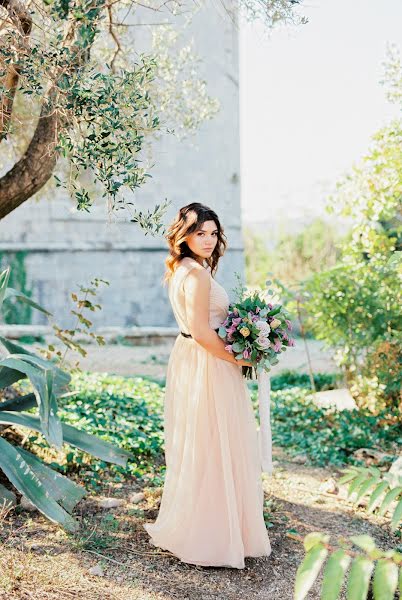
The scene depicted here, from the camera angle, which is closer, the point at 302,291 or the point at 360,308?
the point at 360,308

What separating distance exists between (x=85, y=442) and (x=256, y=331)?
1845 millimetres

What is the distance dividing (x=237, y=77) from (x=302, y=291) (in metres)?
8.94

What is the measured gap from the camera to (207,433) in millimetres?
4051

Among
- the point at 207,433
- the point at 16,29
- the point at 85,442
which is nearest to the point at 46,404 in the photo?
the point at 85,442

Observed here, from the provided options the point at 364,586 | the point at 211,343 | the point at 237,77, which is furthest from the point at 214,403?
the point at 237,77

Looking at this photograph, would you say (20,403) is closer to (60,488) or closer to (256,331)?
(60,488)

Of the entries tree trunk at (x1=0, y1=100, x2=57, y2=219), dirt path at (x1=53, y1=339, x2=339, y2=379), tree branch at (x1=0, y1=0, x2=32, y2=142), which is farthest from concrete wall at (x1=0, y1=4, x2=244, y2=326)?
tree branch at (x1=0, y1=0, x2=32, y2=142)

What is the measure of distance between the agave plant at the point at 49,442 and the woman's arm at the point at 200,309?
999mm

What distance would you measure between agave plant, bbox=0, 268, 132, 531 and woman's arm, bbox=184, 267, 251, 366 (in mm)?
999

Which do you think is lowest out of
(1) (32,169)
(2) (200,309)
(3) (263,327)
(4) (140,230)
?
(3) (263,327)

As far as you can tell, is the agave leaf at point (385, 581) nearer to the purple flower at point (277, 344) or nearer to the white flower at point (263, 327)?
the white flower at point (263, 327)

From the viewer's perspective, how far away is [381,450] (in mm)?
6582

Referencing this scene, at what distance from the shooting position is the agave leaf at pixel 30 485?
4.16 m

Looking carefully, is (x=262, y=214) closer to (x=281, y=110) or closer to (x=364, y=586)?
(x=281, y=110)
